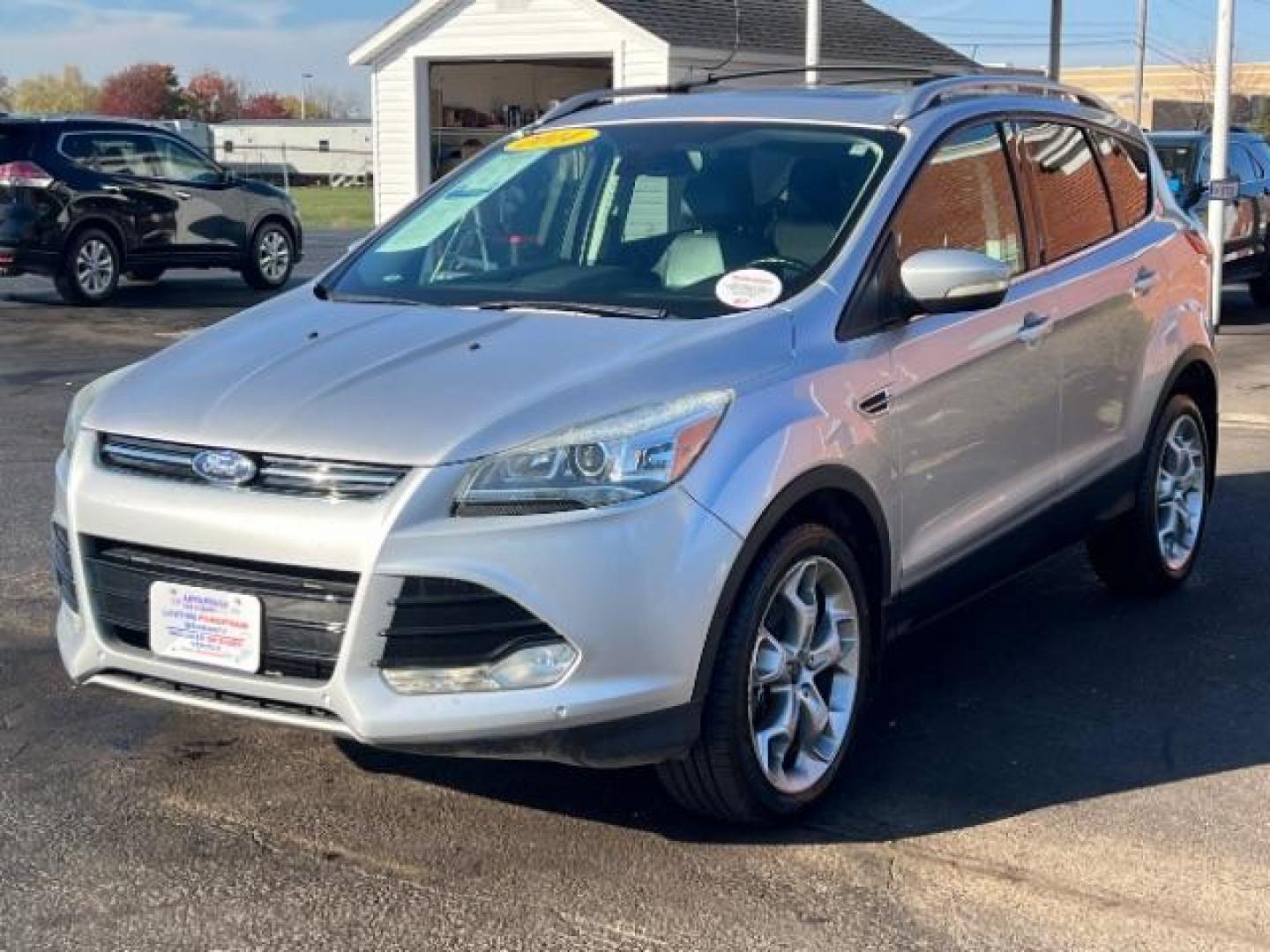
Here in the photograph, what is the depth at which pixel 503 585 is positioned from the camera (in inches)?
136

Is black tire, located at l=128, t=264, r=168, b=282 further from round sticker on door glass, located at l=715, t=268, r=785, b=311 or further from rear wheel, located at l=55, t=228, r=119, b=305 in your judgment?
round sticker on door glass, located at l=715, t=268, r=785, b=311

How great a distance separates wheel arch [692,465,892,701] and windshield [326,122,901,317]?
53 cm

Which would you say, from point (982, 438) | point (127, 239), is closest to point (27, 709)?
point (982, 438)

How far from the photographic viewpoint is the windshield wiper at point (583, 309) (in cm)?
420

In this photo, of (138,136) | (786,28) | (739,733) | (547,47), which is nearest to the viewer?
(739,733)

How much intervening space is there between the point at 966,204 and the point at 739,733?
196 cm

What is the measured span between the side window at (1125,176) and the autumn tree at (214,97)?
105 meters

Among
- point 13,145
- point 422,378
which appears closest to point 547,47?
point 13,145

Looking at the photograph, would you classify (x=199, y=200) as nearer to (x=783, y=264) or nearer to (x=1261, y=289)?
(x=1261, y=289)

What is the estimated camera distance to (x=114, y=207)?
16.7 m

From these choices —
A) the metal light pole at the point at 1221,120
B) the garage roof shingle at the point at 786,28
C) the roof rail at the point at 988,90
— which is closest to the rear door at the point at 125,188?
the garage roof shingle at the point at 786,28

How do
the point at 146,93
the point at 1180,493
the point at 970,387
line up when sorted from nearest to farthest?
the point at 970,387
the point at 1180,493
the point at 146,93

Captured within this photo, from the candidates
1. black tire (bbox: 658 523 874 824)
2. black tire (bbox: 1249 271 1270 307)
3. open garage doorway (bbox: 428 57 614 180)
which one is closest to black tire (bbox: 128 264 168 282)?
open garage doorway (bbox: 428 57 614 180)

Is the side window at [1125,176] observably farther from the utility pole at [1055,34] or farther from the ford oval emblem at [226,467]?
the utility pole at [1055,34]
